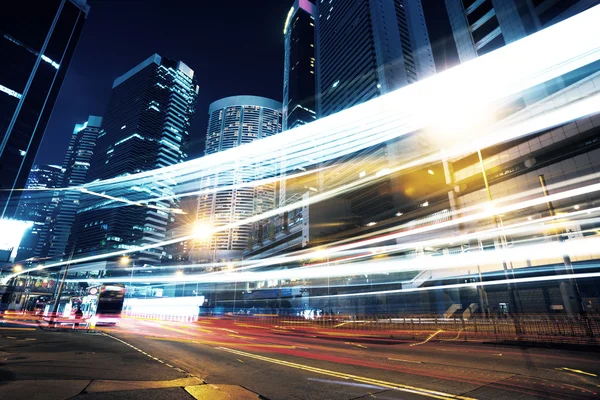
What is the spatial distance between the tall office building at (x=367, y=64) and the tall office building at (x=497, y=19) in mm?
39860

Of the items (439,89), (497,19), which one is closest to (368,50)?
(497,19)

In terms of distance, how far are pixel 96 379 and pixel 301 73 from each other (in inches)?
7644

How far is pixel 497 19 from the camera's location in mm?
48656

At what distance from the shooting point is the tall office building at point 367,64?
3752 inches

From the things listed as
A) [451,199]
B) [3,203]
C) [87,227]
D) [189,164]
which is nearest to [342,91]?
[451,199]

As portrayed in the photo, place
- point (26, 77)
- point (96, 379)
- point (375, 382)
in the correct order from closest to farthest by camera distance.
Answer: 1. point (96, 379)
2. point (375, 382)
3. point (26, 77)

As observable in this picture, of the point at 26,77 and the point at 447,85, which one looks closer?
the point at 447,85

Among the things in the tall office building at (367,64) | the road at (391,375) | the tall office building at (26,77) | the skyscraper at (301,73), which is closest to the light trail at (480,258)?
the road at (391,375)

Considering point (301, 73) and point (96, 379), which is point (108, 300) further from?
point (301, 73)

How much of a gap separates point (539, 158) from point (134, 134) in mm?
214940

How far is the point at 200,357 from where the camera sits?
35.5 ft

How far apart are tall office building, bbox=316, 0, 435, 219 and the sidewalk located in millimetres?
77756

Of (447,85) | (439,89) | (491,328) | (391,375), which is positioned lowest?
(391,375)

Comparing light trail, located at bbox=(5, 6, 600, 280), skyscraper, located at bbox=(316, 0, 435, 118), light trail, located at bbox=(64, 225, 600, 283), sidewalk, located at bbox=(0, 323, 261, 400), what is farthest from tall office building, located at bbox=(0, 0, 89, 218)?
skyscraper, located at bbox=(316, 0, 435, 118)
